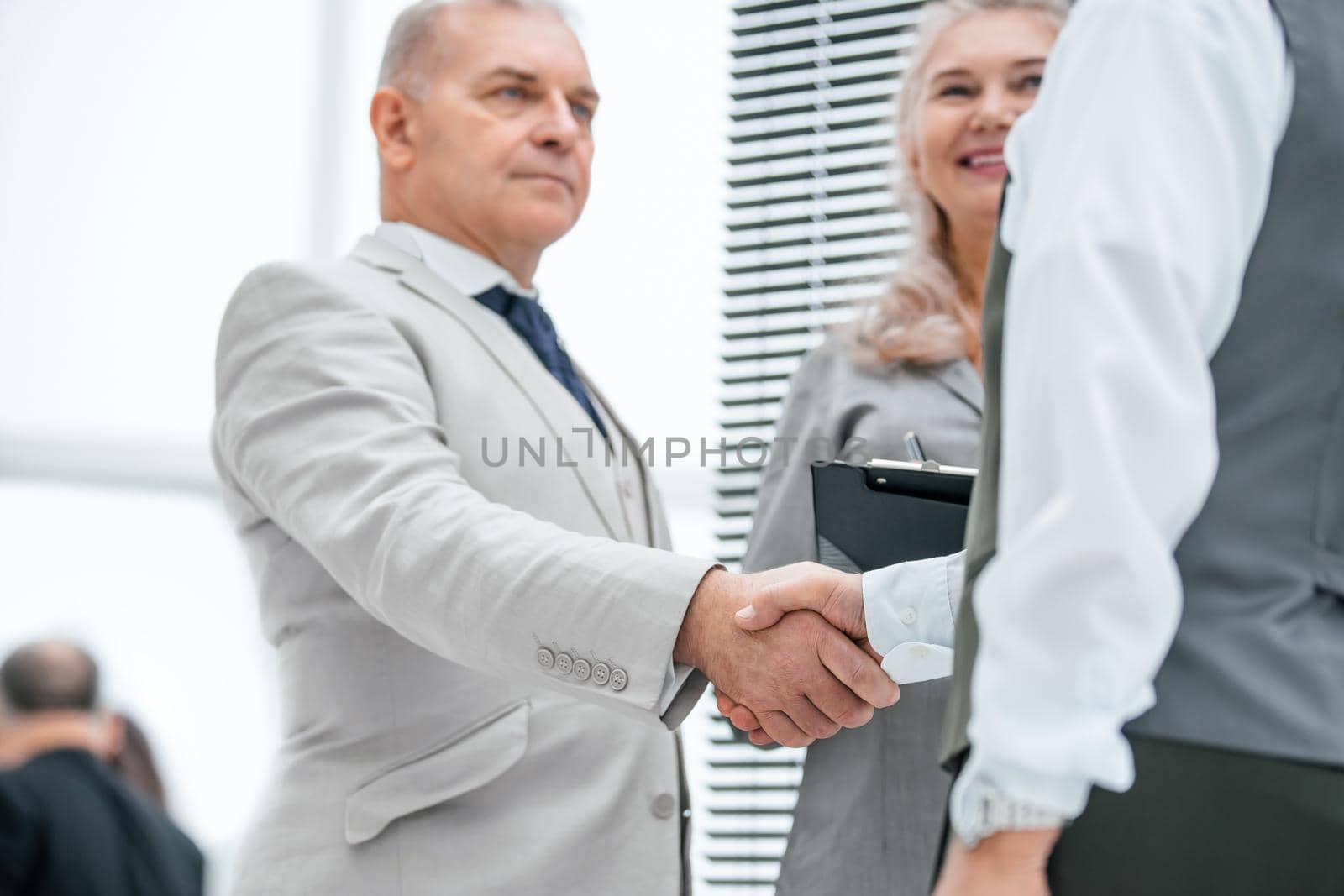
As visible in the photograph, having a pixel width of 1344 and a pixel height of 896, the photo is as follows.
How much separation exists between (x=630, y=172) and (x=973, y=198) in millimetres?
1456

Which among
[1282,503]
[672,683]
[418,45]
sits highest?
[418,45]

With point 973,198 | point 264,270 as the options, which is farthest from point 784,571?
point 973,198

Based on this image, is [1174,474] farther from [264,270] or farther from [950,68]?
[950,68]

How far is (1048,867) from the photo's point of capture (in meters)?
0.81

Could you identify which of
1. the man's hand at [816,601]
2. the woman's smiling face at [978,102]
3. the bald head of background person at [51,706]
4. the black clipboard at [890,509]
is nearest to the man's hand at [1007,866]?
the man's hand at [816,601]

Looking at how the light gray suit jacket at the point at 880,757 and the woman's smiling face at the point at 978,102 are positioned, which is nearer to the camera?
the light gray suit jacket at the point at 880,757

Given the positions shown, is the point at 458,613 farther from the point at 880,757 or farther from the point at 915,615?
the point at 880,757

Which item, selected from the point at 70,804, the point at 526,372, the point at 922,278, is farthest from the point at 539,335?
the point at 70,804

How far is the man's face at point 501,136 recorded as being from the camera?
1806 millimetres

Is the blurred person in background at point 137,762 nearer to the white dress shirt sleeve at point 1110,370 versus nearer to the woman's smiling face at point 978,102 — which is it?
the woman's smiling face at point 978,102

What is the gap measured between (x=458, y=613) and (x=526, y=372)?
0.42 m

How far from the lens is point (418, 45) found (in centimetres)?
188

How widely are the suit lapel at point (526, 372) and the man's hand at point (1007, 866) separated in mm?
849

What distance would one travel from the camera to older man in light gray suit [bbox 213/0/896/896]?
1.30m
